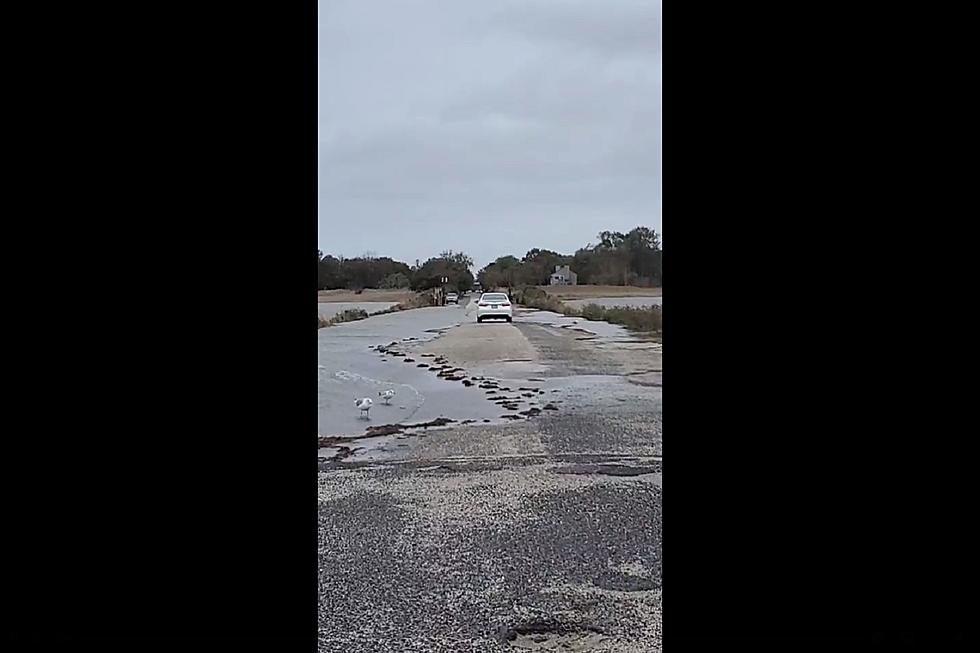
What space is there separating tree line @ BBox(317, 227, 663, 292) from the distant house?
0.17ft

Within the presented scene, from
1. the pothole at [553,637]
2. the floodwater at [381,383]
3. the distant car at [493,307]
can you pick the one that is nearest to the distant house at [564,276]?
the floodwater at [381,383]

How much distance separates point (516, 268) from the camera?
24.3 feet

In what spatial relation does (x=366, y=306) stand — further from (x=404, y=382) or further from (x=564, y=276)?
(x=564, y=276)

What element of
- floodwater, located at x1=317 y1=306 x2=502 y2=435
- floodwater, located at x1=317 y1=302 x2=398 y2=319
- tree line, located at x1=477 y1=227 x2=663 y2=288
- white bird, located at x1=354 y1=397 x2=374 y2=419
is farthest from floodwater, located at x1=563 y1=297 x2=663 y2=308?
white bird, located at x1=354 y1=397 x2=374 y2=419

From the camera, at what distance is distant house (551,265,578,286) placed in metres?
6.92

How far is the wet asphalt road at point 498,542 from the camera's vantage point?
8.45 feet

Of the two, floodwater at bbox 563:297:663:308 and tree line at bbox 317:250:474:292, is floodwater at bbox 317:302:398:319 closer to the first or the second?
tree line at bbox 317:250:474:292

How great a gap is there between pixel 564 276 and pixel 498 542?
3.90 metres
